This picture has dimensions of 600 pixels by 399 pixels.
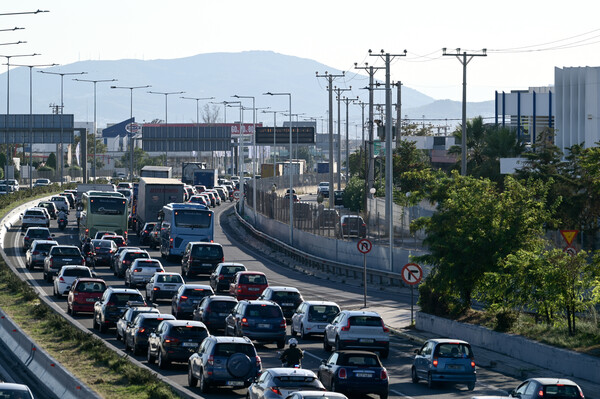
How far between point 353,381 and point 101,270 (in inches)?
1425

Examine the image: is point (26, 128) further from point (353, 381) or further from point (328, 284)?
point (353, 381)

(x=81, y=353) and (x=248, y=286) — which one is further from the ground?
(x=248, y=286)

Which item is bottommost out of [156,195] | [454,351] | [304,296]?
[304,296]

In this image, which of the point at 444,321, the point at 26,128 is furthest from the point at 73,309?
the point at 26,128

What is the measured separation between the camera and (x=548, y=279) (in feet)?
102

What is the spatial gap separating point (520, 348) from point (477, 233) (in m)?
6.04

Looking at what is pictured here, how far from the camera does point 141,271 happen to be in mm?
48406

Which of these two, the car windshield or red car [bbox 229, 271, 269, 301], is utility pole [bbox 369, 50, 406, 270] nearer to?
red car [bbox 229, 271, 269, 301]

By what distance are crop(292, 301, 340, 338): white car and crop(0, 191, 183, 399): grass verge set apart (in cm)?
663

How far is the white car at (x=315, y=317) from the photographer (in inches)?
1369

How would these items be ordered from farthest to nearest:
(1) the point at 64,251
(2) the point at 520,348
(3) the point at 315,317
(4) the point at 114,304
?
(1) the point at 64,251 < (4) the point at 114,304 < (3) the point at 315,317 < (2) the point at 520,348

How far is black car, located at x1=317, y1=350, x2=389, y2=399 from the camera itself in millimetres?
23781

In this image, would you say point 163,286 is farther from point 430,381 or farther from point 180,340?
point 430,381

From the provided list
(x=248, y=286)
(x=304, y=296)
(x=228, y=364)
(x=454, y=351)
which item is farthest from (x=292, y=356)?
(x=304, y=296)
